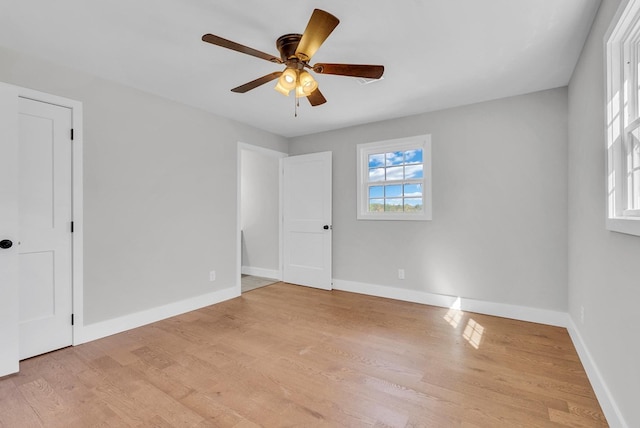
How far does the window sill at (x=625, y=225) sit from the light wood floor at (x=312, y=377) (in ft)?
3.64

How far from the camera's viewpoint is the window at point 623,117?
1.47 meters

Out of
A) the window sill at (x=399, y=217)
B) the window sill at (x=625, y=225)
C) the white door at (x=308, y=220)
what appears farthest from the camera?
the white door at (x=308, y=220)

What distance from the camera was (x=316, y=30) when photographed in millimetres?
1672

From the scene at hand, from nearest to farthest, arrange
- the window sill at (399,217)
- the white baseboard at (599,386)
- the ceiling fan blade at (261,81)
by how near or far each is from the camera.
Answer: the white baseboard at (599,386)
the ceiling fan blade at (261,81)
the window sill at (399,217)

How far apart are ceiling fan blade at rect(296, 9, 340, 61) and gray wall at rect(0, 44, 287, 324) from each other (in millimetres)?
2092

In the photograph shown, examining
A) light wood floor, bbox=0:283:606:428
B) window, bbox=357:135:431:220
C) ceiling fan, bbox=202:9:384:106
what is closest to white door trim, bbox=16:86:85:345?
light wood floor, bbox=0:283:606:428

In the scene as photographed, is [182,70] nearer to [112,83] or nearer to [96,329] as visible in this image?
[112,83]

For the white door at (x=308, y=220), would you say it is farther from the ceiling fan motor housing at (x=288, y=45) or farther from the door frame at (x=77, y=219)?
the door frame at (x=77, y=219)

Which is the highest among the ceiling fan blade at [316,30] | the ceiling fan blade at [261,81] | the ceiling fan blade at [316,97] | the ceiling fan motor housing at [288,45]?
the ceiling fan motor housing at [288,45]

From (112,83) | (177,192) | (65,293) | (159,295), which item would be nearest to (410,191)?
(177,192)

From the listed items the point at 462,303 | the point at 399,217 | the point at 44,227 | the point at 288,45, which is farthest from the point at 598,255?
the point at 44,227

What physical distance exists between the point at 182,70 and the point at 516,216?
12.2ft

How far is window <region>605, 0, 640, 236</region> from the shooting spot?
147cm

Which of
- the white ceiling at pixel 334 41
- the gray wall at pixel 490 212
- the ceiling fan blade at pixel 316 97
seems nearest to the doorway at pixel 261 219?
the gray wall at pixel 490 212
